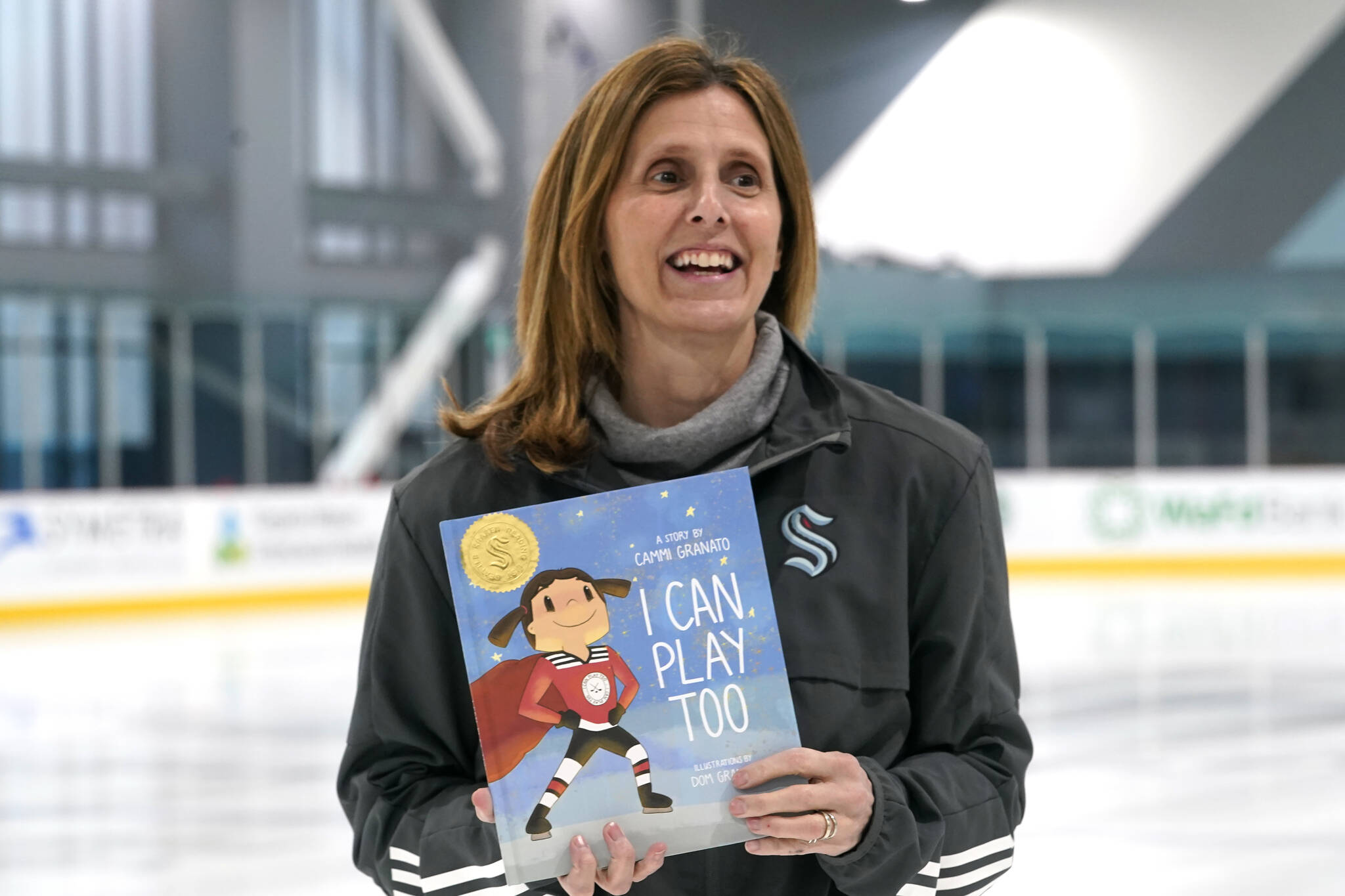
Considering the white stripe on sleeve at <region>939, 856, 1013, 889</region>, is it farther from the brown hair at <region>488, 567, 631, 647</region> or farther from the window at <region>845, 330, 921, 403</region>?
the window at <region>845, 330, 921, 403</region>

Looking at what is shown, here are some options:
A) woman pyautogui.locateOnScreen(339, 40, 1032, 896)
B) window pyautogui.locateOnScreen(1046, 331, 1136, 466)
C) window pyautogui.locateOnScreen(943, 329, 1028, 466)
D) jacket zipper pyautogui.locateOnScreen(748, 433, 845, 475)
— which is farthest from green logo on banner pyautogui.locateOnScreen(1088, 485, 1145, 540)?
jacket zipper pyautogui.locateOnScreen(748, 433, 845, 475)

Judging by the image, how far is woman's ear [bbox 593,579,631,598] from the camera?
1.10m

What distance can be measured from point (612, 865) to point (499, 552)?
0.87ft

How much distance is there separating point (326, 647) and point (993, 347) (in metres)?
9.95

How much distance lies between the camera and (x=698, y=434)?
1.21m

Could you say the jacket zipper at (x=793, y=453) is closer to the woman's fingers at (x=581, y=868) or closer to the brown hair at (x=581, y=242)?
the brown hair at (x=581, y=242)

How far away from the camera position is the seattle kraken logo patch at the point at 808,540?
3.87 feet

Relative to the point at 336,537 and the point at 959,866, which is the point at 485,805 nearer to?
the point at 959,866

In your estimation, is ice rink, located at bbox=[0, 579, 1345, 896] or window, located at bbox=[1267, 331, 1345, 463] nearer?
ice rink, located at bbox=[0, 579, 1345, 896]

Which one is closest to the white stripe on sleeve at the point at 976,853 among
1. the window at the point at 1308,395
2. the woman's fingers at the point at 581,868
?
the woman's fingers at the point at 581,868

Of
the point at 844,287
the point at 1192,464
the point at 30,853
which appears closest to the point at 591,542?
the point at 30,853

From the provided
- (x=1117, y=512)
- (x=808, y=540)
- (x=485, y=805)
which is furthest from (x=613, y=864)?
(x=1117, y=512)

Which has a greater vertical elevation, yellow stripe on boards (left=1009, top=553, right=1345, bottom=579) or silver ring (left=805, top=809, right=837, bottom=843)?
silver ring (left=805, top=809, right=837, bottom=843)

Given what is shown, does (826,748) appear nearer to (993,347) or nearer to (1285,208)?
(993,347)
